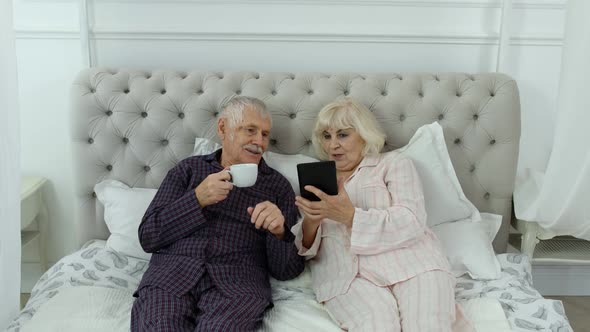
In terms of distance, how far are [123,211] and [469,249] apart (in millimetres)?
1268

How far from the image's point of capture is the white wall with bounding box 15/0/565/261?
92.6 inches

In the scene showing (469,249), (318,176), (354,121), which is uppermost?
(354,121)

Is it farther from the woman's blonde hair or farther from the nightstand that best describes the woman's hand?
the nightstand

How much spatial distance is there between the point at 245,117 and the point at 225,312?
656 millimetres

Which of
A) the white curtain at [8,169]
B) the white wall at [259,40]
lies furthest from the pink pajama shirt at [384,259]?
the white curtain at [8,169]

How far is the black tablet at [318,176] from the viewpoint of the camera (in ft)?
5.43

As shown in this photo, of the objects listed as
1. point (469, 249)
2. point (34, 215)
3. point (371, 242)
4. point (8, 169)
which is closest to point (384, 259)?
point (371, 242)

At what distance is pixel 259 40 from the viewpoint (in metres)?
2.38

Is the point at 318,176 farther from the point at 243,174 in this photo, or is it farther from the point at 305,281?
the point at 305,281

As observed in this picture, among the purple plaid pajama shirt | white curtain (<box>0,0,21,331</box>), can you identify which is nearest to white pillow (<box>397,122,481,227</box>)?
the purple plaid pajama shirt

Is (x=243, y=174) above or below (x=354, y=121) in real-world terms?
below

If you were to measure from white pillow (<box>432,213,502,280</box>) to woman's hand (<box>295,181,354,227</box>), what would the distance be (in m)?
0.46

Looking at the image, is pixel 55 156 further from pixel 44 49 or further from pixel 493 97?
pixel 493 97

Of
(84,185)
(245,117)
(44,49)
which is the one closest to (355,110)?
(245,117)
